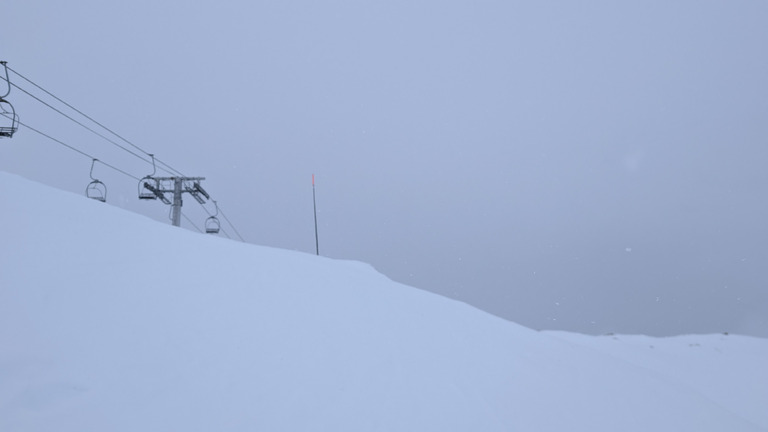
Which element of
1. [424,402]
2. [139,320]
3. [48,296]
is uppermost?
[48,296]

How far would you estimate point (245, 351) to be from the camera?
6.43 meters

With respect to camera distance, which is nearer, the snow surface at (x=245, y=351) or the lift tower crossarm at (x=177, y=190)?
the snow surface at (x=245, y=351)

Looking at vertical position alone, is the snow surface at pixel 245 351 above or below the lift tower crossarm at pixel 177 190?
below

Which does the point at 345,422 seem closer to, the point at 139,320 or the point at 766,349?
the point at 139,320

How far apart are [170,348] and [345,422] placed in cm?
254

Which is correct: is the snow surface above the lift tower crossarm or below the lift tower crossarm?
below

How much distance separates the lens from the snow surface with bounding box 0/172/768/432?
16.3 ft

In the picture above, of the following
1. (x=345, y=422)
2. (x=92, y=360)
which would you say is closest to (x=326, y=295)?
(x=345, y=422)

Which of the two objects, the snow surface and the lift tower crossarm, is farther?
the lift tower crossarm

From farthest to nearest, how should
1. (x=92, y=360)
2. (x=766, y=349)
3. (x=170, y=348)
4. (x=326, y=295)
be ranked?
(x=766, y=349), (x=326, y=295), (x=170, y=348), (x=92, y=360)

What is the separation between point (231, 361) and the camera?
610 centimetres

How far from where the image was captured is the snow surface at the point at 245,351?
498 centimetres

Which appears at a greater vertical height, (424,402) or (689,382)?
(424,402)

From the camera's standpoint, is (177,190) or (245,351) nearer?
(245,351)
